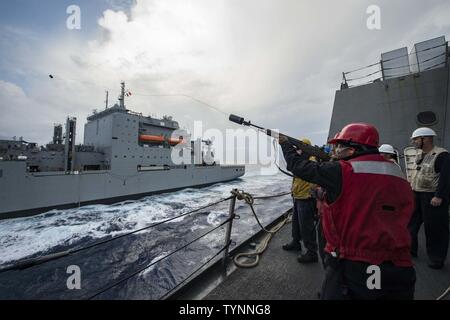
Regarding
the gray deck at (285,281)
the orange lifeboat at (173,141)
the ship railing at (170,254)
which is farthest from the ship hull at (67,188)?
the gray deck at (285,281)

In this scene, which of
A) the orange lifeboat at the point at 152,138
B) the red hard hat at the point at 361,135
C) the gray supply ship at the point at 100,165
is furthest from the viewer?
the orange lifeboat at the point at 152,138

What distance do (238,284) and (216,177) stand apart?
78.7 ft

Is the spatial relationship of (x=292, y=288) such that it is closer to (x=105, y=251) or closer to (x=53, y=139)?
(x=105, y=251)

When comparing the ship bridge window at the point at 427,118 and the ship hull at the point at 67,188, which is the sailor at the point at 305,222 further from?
the ship hull at the point at 67,188

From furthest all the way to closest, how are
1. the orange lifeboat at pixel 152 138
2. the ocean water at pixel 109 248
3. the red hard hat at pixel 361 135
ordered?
the orange lifeboat at pixel 152 138 → the ocean water at pixel 109 248 → the red hard hat at pixel 361 135

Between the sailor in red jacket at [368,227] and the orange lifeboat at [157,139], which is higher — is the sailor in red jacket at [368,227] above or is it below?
below

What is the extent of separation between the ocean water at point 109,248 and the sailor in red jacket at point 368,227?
1.93 m

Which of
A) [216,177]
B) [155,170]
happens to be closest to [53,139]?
[155,170]

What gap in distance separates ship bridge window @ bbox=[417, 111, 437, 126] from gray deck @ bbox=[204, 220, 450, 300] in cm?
512

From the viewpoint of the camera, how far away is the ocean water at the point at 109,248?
4688 millimetres

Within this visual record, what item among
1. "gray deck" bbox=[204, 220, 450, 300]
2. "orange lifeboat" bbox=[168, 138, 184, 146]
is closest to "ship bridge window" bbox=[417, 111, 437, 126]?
"gray deck" bbox=[204, 220, 450, 300]

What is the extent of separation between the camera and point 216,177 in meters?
25.9

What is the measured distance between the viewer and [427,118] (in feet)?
18.2

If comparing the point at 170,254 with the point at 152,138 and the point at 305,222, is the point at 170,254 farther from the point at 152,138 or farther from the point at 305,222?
the point at 152,138
